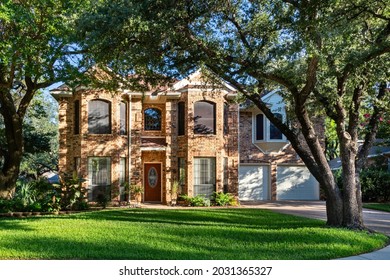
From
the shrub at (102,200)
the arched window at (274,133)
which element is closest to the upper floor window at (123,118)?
the shrub at (102,200)

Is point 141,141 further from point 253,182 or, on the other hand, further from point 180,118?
point 253,182

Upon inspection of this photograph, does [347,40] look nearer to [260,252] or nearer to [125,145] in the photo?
[260,252]

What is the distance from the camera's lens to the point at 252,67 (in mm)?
12109

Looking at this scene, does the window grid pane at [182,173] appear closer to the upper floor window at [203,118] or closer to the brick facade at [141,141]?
the brick facade at [141,141]

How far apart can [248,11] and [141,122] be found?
1139cm

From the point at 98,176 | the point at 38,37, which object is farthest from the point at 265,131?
the point at 38,37

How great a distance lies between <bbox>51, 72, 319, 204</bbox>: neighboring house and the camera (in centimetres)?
2209

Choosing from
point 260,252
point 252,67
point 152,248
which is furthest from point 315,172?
point 152,248

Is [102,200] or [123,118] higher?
[123,118]

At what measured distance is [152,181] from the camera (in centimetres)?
2436

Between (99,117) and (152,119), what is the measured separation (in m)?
3.00

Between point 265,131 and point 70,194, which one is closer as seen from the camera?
point 70,194

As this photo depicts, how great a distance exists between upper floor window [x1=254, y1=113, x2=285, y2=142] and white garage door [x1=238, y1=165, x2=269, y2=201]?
1.83 m

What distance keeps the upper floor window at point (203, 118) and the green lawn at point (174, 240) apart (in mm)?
9031
